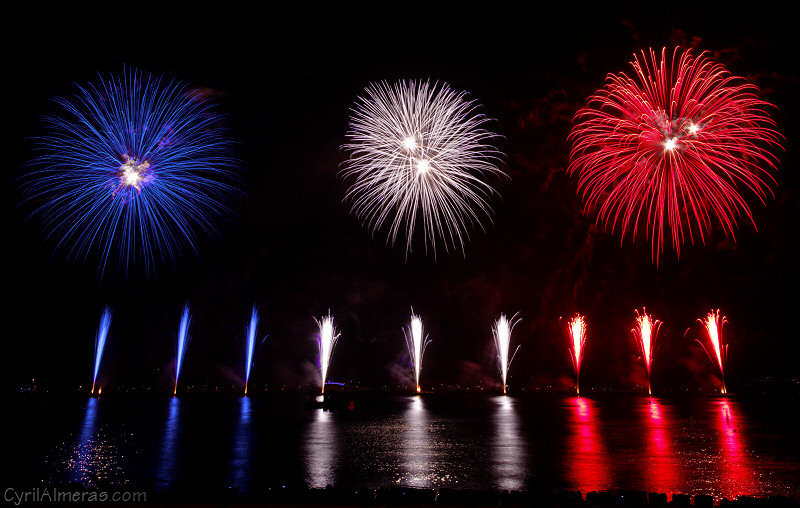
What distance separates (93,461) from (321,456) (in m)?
11.4

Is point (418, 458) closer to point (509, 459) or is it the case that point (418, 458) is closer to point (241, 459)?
point (509, 459)

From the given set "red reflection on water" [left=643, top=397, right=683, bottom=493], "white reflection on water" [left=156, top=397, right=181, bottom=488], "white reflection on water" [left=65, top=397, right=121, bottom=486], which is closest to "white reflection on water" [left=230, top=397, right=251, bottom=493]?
"white reflection on water" [left=156, top=397, right=181, bottom=488]

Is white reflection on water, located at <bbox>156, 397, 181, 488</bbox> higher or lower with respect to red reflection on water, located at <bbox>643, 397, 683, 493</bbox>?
lower

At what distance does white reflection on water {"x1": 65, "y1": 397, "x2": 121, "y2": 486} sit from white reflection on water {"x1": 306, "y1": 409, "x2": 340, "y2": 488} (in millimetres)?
7844

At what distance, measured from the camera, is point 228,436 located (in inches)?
1483

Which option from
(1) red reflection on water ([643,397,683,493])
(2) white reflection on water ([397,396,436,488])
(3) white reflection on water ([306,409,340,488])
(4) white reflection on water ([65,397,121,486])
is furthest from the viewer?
(4) white reflection on water ([65,397,121,486])

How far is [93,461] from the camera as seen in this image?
2569cm

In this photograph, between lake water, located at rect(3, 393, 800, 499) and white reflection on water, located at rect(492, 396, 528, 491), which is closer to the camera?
lake water, located at rect(3, 393, 800, 499)

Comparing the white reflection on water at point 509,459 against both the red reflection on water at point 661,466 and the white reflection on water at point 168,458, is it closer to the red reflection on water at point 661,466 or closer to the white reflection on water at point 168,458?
the red reflection on water at point 661,466

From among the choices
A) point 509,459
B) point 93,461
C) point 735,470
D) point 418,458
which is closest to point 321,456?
point 418,458

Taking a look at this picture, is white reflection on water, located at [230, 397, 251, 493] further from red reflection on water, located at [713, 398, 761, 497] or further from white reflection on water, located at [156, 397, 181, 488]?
red reflection on water, located at [713, 398, 761, 497]

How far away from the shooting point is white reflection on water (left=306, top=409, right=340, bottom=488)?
68.3 ft

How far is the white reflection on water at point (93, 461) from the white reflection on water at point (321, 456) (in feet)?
25.7

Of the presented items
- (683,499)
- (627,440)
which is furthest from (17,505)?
(627,440)
